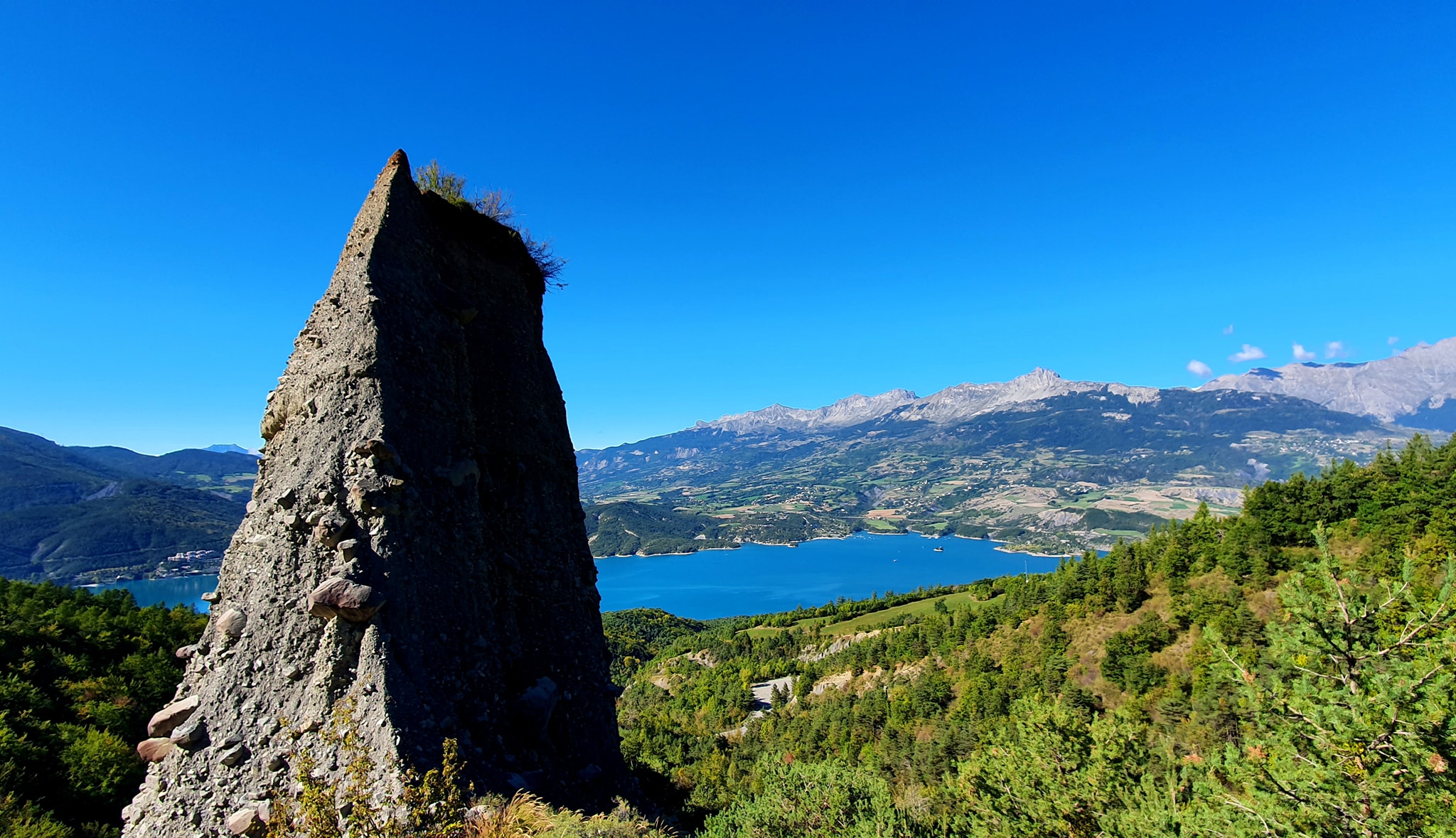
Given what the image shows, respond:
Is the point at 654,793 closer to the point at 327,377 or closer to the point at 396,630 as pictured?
the point at 396,630

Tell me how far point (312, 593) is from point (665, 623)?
11677 cm

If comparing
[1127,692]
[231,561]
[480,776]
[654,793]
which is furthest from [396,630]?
[1127,692]

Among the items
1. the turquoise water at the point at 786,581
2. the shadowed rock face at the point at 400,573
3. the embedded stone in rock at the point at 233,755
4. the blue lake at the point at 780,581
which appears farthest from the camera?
the turquoise water at the point at 786,581

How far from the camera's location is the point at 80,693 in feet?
42.8

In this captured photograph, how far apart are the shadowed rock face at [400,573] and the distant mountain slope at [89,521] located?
17142 cm

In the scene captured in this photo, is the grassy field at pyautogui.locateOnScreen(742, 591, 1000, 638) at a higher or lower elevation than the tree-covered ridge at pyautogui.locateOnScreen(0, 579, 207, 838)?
lower

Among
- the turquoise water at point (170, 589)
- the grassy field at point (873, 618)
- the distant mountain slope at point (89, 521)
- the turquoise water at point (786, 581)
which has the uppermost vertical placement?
the distant mountain slope at point (89, 521)

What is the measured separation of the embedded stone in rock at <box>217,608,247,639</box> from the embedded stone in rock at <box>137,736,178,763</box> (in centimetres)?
96

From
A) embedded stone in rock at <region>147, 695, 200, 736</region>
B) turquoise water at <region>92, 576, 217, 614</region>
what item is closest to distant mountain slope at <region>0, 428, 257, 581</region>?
turquoise water at <region>92, 576, 217, 614</region>

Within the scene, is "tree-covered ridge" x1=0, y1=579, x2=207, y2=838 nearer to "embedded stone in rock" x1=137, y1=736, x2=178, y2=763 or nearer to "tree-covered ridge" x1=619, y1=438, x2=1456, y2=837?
"embedded stone in rock" x1=137, y1=736, x2=178, y2=763

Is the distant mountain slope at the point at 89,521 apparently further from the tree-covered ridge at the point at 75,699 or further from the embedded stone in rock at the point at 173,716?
the embedded stone in rock at the point at 173,716

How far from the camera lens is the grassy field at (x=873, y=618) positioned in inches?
3319

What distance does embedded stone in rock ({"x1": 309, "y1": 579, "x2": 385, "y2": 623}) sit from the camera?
525 cm

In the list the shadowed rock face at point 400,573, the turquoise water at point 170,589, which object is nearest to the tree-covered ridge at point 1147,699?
the shadowed rock face at point 400,573
